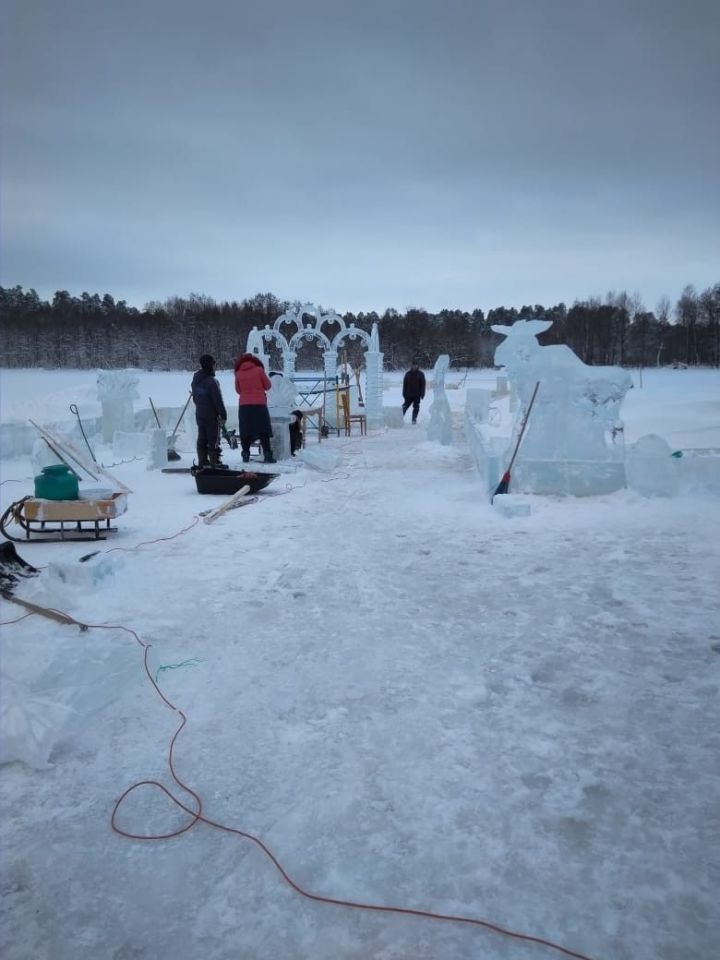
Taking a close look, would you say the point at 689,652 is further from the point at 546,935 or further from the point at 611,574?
the point at 546,935

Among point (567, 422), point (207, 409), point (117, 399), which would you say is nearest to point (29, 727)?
point (567, 422)

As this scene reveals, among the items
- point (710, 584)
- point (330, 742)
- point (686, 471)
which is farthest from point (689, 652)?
point (686, 471)

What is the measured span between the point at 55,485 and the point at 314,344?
57172 millimetres

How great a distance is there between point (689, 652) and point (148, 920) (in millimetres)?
2867

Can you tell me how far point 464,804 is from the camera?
226cm

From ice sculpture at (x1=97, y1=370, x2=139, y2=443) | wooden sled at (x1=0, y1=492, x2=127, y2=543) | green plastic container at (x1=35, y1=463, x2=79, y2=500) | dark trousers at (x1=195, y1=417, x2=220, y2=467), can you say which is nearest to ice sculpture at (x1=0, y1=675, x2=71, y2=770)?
wooden sled at (x1=0, y1=492, x2=127, y2=543)

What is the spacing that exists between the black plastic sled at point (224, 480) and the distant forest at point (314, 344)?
47329 millimetres

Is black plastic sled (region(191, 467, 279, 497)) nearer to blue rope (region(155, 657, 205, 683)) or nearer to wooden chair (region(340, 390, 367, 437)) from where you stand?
blue rope (region(155, 657, 205, 683))

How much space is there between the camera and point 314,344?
201ft

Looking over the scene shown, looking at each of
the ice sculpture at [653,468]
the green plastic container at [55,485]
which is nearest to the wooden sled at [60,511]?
the green plastic container at [55,485]

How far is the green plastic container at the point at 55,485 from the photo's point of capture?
19.2 ft

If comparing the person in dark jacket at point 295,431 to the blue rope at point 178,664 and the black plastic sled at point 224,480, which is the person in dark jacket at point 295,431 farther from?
the blue rope at point 178,664

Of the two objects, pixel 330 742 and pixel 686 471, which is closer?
pixel 330 742

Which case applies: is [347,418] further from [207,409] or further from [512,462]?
[512,462]
